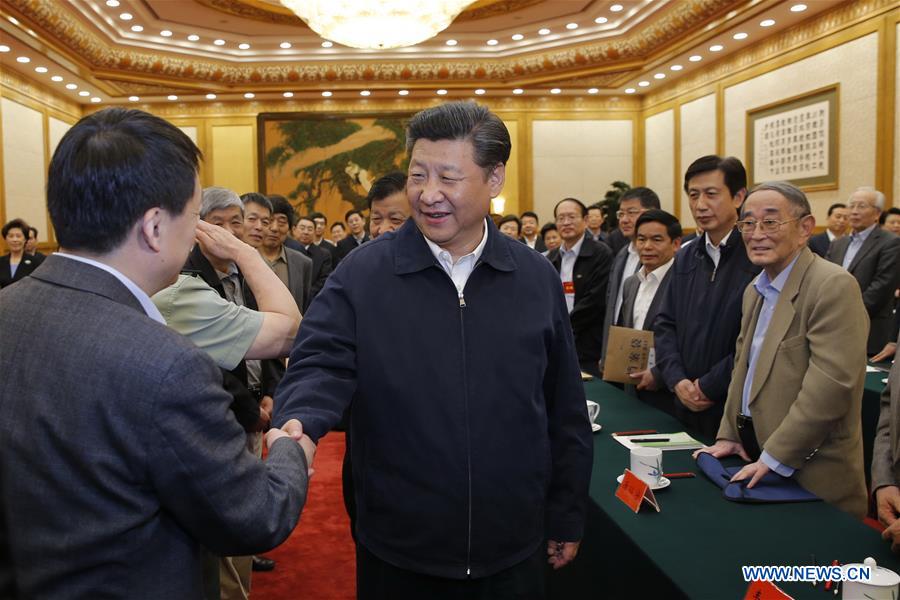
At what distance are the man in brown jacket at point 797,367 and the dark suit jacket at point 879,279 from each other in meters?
4.12

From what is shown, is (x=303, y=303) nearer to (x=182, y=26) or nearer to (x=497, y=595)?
(x=497, y=595)

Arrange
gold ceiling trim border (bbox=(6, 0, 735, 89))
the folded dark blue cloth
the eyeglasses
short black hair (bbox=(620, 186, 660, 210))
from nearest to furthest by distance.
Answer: the folded dark blue cloth
the eyeglasses
short black hair (bbox=(620, 186, 660, 210))
gold ceiling trim border (bbox=(6, 0, 735, 89))

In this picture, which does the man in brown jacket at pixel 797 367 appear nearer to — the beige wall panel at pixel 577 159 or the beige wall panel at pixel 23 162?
the beige wall panel at pixel 23 162

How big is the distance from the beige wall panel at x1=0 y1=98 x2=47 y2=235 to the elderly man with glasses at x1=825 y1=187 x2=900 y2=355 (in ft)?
32.9

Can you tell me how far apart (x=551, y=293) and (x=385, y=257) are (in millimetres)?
394

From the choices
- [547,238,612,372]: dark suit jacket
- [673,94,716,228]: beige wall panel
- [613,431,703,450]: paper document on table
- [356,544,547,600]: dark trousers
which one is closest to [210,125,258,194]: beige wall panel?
[673,94,716,228]: beige wall panel

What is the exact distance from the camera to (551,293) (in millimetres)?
1658

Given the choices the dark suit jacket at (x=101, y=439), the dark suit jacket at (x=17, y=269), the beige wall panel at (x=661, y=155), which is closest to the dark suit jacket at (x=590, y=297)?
the dark suit jacket at (x=101, y=439)

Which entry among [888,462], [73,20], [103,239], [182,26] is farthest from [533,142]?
[103,239]

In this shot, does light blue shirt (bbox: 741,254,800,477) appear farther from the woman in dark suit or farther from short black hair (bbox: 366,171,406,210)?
the woman in dark suit

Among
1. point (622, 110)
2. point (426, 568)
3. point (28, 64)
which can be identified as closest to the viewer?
point (426, 568)

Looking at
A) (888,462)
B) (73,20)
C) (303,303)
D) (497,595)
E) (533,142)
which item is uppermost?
(73,20)

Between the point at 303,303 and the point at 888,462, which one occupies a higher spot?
the point at 303,303

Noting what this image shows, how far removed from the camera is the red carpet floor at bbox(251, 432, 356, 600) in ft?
10.3
